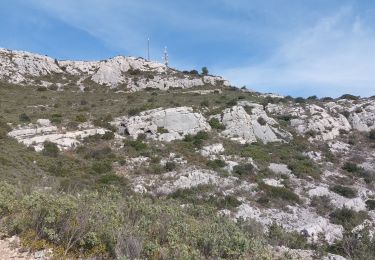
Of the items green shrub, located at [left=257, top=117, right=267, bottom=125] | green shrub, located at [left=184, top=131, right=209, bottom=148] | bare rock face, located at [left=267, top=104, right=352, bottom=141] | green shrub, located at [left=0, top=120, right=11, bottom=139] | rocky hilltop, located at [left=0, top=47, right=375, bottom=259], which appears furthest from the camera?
bare rock face, located at [left=267, top=104, right=352, bottom=141]

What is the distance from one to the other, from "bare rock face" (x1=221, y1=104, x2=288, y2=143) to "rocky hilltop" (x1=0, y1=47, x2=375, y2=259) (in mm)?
125

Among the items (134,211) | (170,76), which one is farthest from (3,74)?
(134,211)

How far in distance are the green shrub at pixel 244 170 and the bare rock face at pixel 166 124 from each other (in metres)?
7.83

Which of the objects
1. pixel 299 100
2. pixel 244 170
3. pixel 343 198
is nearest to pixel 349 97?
pixel 299 100

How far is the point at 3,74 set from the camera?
55.3 metres

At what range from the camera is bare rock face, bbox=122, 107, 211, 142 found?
35594 mm

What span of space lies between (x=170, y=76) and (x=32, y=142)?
35.3 metres

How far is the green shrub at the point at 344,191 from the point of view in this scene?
27062mm

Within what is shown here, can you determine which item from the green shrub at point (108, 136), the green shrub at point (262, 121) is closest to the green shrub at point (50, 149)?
the green shrub at point (108, 136)

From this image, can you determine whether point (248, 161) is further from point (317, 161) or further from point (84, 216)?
point (84, 216)

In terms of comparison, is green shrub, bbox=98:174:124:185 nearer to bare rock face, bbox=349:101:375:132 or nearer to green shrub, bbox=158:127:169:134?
green shrub, bbox=158:127:169:134

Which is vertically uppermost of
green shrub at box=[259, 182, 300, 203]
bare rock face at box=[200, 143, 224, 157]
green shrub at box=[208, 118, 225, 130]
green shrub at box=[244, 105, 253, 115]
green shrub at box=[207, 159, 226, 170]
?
green shrub at box=[244, 105, 253, 115]

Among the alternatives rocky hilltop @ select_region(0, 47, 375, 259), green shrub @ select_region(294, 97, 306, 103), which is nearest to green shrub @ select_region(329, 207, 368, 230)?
rocky hilltop @ select_region(0, 47, 375, 259)

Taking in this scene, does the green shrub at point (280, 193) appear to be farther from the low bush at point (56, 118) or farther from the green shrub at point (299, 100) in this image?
the green shrub at point (299, 100)
